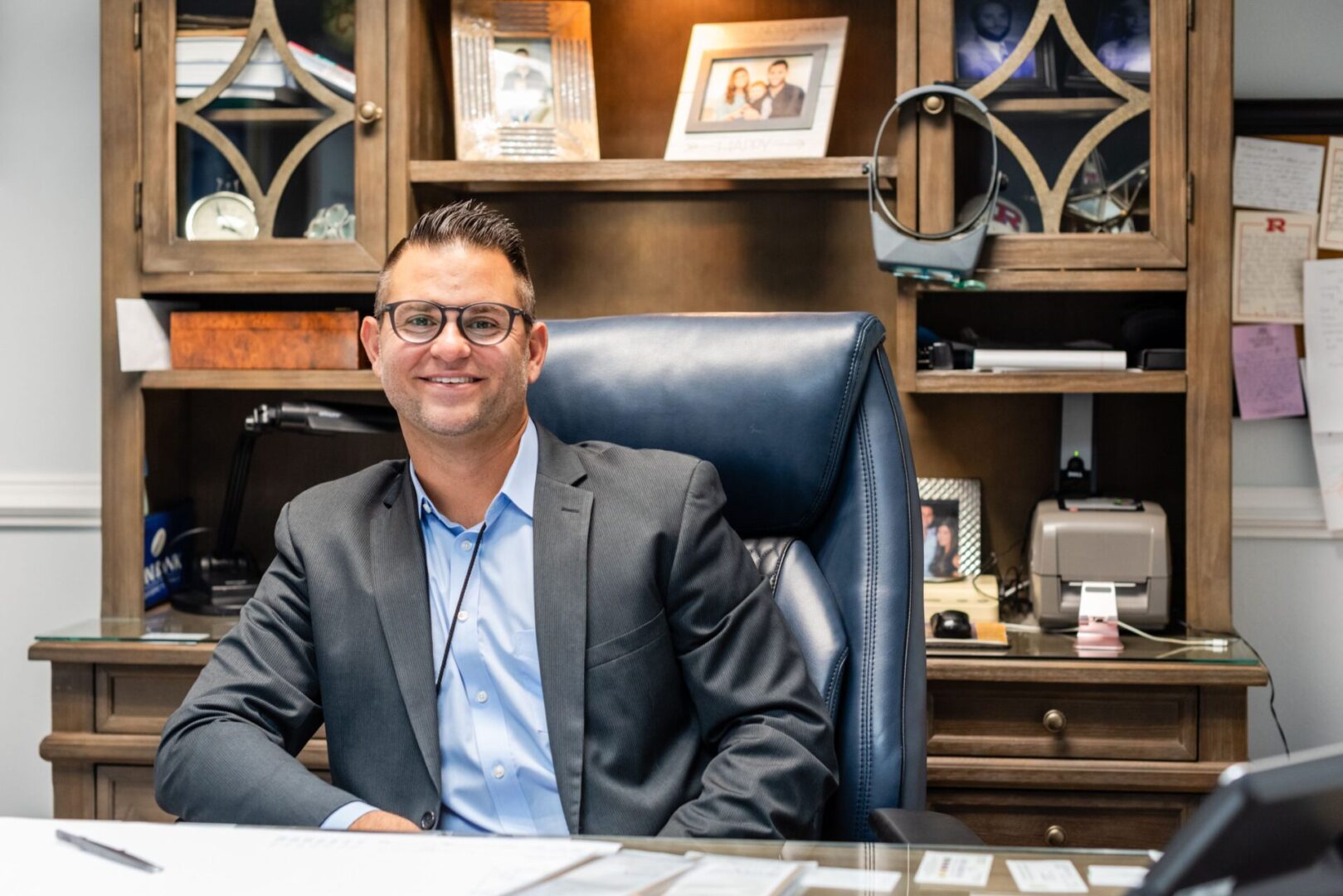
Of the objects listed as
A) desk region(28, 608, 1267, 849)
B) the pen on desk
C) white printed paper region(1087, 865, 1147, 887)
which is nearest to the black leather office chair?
white printed paper region(1087, 865, 1147, 887)

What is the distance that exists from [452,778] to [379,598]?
0.21 meters

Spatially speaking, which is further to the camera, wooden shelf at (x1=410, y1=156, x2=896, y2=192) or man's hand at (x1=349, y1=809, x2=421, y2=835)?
wooden shelf at (x1=410, y1=156, x2=896, y2=192)

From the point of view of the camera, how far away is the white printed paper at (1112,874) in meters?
0.88

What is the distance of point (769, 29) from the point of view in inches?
92.4

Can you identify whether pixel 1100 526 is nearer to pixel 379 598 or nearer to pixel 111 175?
pixel 379 598

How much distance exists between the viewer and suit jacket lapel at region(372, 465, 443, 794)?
135 centimetres

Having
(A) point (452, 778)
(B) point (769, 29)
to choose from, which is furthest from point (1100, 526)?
(A) point (452, 778)

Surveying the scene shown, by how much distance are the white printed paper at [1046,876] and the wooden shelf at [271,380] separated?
5.24ft

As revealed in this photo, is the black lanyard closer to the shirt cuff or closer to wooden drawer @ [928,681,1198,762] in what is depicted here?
the shirt cuff

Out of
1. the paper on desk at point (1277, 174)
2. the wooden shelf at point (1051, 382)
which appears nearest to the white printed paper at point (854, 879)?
the wooden shelf at point (1051, 382)

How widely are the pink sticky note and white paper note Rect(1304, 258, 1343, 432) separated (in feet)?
0.08

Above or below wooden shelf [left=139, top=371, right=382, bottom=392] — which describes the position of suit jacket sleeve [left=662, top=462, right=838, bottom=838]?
below

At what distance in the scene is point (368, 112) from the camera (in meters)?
2.21

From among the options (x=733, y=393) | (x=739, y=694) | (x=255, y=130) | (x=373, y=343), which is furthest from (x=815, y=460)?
(x=255, y=130)
